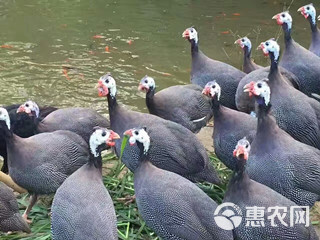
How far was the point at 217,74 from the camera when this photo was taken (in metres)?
5.78

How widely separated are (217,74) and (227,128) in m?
1.36

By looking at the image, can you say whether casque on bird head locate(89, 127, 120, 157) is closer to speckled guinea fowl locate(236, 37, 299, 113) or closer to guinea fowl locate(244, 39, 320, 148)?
guinea fowl locate(244, 39, 320, 148)

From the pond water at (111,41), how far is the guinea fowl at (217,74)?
2.95 feet

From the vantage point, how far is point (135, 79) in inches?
290

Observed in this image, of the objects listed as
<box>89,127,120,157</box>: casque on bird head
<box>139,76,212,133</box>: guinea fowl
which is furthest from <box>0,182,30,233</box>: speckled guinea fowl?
<box>139,76,212,133</box>: guinea fowl

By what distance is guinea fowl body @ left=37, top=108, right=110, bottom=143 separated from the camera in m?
4.78

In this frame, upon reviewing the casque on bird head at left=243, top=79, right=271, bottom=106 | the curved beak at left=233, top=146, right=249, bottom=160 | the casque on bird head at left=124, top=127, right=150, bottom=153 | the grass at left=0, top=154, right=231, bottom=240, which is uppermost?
the casque on bird head at left=243, top=79, right=271, bottom=106

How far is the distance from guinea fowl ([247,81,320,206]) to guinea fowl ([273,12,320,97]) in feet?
5.47

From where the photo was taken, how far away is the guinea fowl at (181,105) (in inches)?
206

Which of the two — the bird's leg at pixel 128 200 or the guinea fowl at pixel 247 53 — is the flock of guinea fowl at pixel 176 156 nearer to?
the bird's leg at pixel 128 200

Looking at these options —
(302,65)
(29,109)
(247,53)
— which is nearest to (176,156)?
(29,109)

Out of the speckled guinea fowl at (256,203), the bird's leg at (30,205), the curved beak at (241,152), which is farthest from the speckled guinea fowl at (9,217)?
the curved beak at (241,152)

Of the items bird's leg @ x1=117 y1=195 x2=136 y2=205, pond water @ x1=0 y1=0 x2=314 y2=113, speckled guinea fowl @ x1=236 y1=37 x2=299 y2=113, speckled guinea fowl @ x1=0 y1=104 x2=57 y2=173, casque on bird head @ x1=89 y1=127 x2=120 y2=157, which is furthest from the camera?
pond water @ x1=0 y1=0 x2=314 y2=113

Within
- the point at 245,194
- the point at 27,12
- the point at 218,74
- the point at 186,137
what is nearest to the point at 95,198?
the point at 245,194
